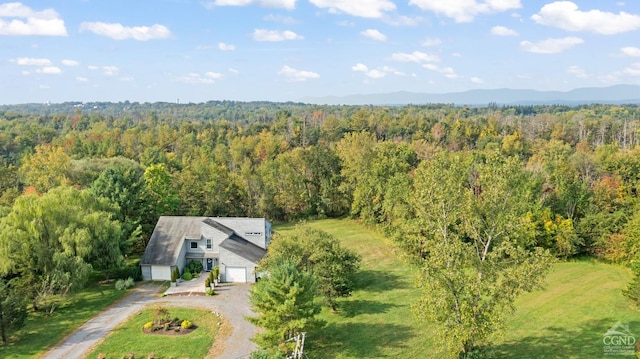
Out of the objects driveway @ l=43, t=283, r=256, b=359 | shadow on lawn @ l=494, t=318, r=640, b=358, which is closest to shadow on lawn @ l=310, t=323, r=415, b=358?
driveway @ l=43, t=283, r=256, b=359

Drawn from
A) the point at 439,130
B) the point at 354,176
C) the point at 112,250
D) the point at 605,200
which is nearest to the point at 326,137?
the point at 439,130

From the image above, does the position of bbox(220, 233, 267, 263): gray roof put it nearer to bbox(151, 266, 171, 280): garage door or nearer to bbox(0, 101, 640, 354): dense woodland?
bbox(151, 266, 171, 280): garage door

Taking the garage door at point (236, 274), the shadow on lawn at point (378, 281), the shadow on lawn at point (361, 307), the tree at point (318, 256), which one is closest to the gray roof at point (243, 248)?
the garage door at point (236, 274)

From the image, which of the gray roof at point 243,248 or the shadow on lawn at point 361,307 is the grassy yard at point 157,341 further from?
the shadow on lawn at point 361,307

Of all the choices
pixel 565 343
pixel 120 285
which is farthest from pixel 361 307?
pixel 120 285

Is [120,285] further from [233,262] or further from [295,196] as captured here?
[295,196]

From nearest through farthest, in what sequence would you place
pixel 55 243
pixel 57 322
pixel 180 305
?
pixel 57 322 → pixel 180 305 → pixel 55 243

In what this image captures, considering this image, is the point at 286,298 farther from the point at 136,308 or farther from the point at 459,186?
the point at 136,308
